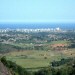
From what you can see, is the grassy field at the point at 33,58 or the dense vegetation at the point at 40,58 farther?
the grassy field at the point at 33,58

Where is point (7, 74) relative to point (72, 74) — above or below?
above

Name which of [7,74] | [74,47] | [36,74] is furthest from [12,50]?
[7,74]

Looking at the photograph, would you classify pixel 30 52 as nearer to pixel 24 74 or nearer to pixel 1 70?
pixel 24 74

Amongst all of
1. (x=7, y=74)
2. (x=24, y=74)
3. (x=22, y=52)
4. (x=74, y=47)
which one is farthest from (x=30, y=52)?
(x=7, y=74)

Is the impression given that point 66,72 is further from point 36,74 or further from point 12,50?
point 12,50

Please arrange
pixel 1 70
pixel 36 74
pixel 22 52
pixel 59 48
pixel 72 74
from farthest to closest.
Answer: pixel 59 48, pixel 22 52, pixel 36 74, pixel 72 74, pixel 1 70

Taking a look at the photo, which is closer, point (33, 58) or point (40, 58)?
point (33, 58)

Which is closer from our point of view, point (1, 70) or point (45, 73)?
point (1, 70)

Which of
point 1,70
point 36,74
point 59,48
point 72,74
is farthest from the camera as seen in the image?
point 59,48

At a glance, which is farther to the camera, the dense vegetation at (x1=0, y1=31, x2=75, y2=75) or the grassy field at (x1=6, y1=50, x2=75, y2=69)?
the grassy field at (x1=6, y1=50, x2=75, y2=69)
